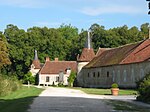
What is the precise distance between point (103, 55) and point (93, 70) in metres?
3.98

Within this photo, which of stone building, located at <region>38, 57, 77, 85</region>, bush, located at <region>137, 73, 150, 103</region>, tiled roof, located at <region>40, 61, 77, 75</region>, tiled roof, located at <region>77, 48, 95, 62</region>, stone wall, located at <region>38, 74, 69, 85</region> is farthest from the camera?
stone wall, located at <region>38, 74, 69, 85</region>

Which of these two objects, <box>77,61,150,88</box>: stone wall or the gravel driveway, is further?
<box>77,61,150,88</box>: stone wall

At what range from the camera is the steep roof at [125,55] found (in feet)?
181

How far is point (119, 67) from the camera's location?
198 ft

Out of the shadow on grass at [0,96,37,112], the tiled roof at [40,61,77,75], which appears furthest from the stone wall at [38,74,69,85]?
the shadow on grass at [0,96,37,112]

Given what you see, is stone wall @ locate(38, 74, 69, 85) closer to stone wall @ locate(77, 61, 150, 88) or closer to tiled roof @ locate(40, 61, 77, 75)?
tiled roof @ locate(40, 61, 77, 75)

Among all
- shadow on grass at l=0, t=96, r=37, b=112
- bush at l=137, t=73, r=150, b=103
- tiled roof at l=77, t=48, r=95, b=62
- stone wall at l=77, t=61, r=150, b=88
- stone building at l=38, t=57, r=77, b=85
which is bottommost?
shadow on grass at l=0, t=96, r=37, b=112

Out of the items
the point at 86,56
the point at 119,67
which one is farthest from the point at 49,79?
the point at 119,67

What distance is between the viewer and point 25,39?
100000 millimetres

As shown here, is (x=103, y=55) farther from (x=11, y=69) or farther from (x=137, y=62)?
(x=11, y=69)

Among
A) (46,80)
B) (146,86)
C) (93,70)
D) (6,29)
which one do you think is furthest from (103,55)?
(146,86)

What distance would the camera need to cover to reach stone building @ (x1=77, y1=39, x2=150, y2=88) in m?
54.4

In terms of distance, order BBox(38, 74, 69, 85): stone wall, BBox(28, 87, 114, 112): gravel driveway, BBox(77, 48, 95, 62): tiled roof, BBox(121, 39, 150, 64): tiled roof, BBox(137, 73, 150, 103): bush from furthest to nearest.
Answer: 1. BBox(38, 74, 69, 85): stone wall
2. BBox(77, 48, 95, 62): tiled roof
3. BBox(121, 39, 150, 64): tiled roof
4. BBox(137, 73, 150, 103): bush
5. BBox(28, 87, 114, 112): gravel driveway

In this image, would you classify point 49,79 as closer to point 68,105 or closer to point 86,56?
point 86,56
